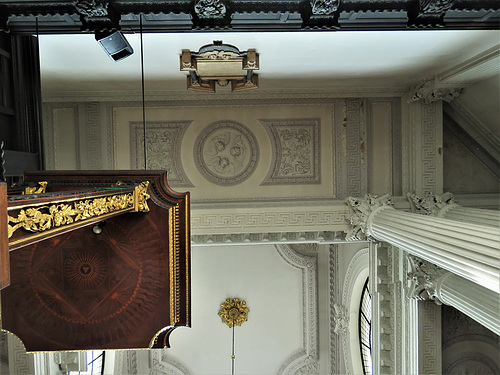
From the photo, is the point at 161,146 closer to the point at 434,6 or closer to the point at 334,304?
the point at 434,6

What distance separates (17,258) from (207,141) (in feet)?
12.0

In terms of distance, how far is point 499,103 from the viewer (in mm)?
4961

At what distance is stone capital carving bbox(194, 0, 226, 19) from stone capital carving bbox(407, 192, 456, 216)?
4192mm

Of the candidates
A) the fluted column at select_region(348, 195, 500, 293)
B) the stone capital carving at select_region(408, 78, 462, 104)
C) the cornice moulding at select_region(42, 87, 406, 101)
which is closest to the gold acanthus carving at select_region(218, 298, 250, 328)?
the fluted column at select_region(348, 195, 500, 293)

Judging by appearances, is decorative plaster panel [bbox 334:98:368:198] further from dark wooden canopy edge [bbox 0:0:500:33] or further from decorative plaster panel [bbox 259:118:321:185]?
dark wooden canopy edge [bbox 0:0:500:33]

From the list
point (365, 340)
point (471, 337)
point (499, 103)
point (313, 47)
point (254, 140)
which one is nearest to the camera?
point (313, 47)

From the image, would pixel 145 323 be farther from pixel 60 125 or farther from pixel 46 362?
pixel 60 125

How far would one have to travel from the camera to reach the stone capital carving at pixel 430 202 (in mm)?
5313

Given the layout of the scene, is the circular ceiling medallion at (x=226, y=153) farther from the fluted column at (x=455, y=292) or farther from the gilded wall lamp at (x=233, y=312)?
the gilded wall lamp at (x=233, y=312)

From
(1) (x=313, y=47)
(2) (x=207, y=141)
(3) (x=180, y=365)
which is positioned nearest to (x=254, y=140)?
(2) (x=207, y=141)

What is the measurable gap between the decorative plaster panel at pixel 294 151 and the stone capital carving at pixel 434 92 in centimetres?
161

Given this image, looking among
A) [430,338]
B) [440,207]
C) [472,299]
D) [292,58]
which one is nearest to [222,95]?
[292,58]

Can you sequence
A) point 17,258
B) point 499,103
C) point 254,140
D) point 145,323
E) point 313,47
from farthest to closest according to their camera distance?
1. point 254,140
2. point 499,103
3. point 313,47
4. point 145,323
5. point 17,258

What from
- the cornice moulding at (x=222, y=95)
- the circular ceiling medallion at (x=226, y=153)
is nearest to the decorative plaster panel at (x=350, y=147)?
the cornice moulding at (x=222, y=95)
